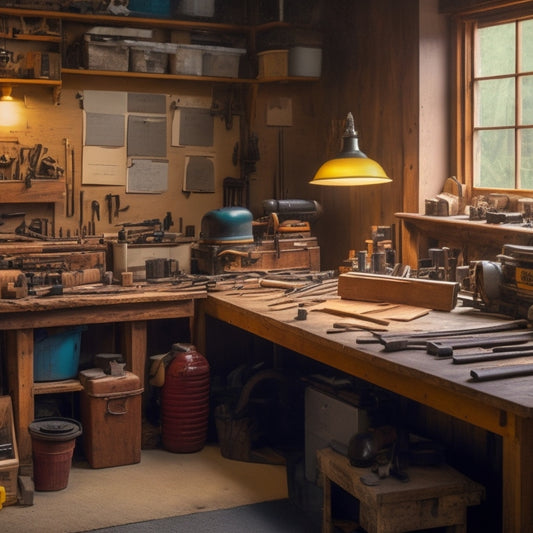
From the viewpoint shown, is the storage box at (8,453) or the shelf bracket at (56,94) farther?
the shelf bracket at (56,94)

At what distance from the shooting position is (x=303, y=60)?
6242 mm

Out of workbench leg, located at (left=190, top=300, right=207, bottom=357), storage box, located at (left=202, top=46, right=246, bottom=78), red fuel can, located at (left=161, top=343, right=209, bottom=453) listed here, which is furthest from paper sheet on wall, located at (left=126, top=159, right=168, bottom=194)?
red fuel can, located at (left=161, top=343, right=209, bottom=453)

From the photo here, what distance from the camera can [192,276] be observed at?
559 cm

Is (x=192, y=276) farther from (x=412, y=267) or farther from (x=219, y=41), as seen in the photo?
(x=219, y=41)

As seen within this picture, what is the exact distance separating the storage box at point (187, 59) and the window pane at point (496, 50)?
186 cm

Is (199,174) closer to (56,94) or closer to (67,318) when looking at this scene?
(56,94)

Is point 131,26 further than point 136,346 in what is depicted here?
Yes

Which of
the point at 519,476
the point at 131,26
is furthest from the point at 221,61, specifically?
the point at 519,476

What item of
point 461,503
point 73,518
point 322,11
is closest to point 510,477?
point 461,503

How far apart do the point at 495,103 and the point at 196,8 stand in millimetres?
2152

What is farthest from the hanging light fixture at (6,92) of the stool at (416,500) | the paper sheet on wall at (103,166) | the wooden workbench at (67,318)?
the stool at (416,500)

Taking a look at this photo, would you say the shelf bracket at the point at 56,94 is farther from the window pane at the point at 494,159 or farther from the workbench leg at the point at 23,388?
the window pane at the point at 494,159

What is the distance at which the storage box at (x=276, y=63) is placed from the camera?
6195 millimetres

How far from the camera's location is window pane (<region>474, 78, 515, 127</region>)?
16.8 ft
